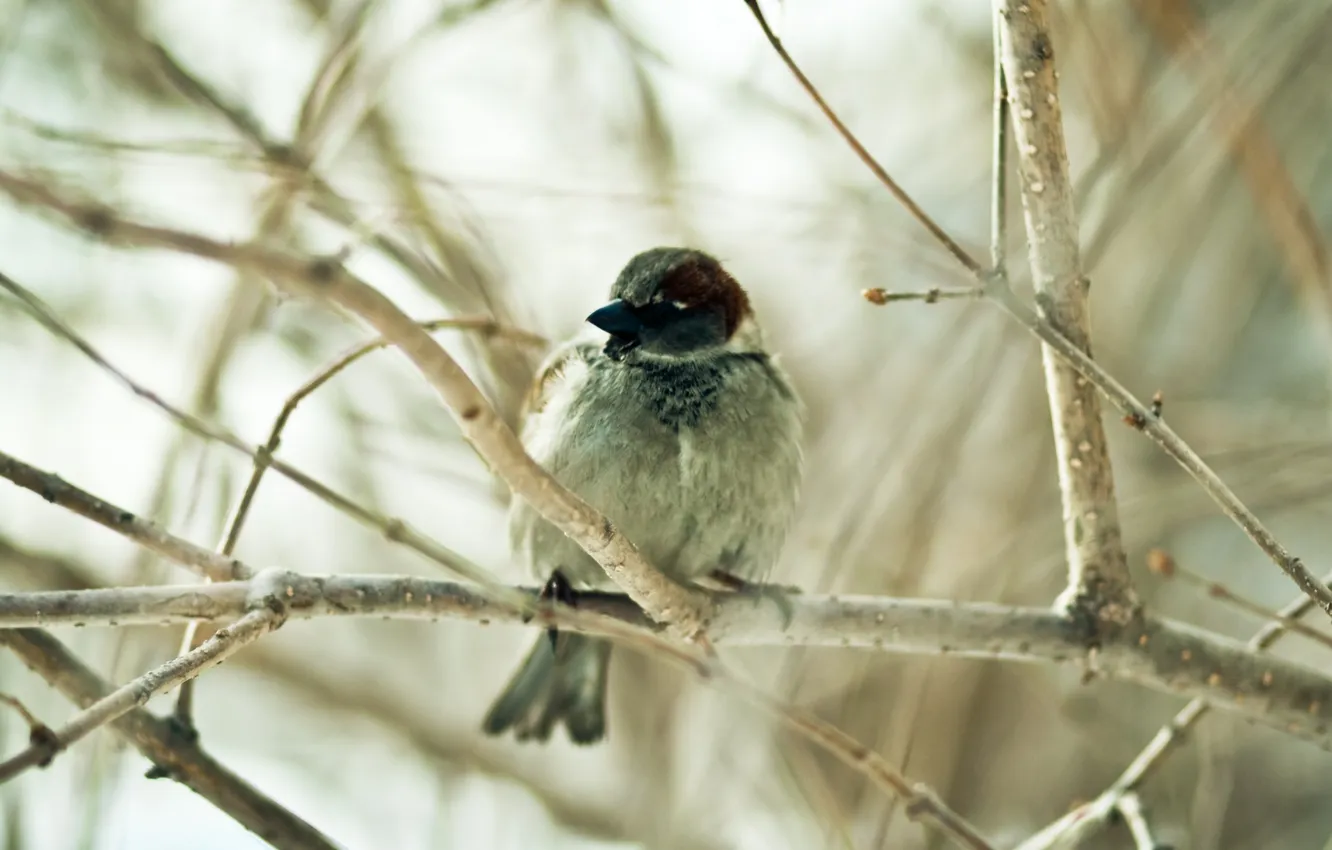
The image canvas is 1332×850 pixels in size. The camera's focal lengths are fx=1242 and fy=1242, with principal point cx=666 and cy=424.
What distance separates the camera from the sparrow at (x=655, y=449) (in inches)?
118

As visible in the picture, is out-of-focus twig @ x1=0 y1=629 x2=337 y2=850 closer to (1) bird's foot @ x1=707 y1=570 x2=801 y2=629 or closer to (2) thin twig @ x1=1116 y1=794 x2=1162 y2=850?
(1) bird's foot @ x1=707 y1=570 x2=801 y2=629

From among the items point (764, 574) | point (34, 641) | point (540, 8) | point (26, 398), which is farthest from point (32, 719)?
point (540, 8)

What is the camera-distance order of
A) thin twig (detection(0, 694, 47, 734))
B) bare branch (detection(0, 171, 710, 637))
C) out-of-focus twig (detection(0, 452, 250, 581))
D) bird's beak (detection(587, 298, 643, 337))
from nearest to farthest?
bare branch (detection(0, 171, 710, 637)) → thin twig (detection(0, 694, 47, 734)) → out-of-focus twig (detection(0, 452, 250, 581)) → bird's beak (detection(587, 298, 643, 337))

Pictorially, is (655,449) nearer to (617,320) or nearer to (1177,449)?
(617,320)

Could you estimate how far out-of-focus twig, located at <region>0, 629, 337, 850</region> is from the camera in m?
2.42

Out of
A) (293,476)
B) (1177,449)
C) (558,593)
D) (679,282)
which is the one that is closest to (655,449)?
(558,593)

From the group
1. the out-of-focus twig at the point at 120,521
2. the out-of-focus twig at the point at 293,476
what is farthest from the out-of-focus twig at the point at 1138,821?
the out-of-focus twig at the point at 120,521

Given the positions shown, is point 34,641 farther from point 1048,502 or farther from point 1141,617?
point 1048,502

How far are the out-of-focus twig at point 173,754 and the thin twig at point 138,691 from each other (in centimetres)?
57

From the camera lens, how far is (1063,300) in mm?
2449

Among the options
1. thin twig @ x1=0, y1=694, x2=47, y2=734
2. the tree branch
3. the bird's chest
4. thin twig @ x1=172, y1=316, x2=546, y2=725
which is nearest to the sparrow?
the bird's chest

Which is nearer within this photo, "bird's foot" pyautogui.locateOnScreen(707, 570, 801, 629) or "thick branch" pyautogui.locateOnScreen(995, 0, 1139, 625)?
"thick branch" pyautogui.locateOnScreen(995, 0, 1139, 625)

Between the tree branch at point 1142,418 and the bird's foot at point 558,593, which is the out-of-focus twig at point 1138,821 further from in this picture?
the bird's foot at point 558,593

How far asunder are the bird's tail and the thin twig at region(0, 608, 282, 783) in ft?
4.71
